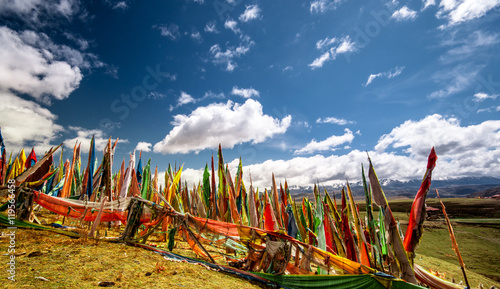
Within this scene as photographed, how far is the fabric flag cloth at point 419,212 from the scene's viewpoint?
3.49 meters

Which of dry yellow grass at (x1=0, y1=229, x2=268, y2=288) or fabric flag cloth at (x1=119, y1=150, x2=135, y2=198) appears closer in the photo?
dry yellow grass at (x1=0, y1=229, x2=268, y2=288)

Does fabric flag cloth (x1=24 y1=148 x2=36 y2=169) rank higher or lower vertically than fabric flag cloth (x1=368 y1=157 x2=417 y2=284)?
higher

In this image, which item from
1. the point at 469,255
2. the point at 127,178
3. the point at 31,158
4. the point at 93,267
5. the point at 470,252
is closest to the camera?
the point at 93,267

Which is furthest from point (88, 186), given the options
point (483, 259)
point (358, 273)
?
point (483, 259)

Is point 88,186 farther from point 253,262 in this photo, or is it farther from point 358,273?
point 358,273

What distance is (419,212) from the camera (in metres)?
3.49

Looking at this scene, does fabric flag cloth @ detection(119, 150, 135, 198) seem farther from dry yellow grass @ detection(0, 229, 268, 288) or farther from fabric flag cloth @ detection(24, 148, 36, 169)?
fabric flag cloth @ detection(24, 148, 36, 169)

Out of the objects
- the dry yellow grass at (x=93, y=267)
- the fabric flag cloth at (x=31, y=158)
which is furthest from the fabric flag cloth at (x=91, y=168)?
the fabric flag cloth at (x=31, y=158)

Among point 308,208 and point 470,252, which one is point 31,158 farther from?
point 470,252

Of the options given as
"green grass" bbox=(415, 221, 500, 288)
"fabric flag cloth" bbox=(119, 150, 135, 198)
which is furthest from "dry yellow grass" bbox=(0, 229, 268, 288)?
"green grass" bbox=(415, 221, 500, 288)

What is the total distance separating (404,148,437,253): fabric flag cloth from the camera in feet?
11.4

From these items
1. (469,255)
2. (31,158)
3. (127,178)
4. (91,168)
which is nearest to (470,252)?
(469,255)

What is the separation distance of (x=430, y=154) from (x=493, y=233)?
3139 centimetres

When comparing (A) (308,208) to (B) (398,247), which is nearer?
(B) (398,247)
